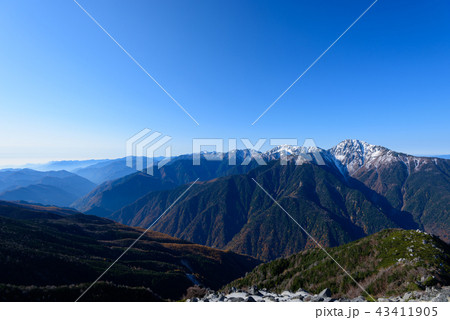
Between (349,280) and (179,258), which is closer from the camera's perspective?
(349,280)

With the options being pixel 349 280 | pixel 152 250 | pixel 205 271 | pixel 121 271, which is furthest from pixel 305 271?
pixel 152 250

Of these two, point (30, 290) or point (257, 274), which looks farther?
point (257, 274)

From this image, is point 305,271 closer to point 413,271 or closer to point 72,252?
point 413,271

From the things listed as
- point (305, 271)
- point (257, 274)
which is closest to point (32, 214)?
point (257, 274)

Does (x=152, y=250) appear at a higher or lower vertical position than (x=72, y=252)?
lower

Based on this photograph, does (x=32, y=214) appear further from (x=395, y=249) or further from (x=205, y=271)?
(x=395, y=249)

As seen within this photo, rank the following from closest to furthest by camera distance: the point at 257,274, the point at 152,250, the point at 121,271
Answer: the point at 257,274 < the point at 121,271 < the point at 152,250

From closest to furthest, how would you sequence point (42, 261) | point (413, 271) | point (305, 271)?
point (413, 271) → point (305, 271) → point (42, 261)

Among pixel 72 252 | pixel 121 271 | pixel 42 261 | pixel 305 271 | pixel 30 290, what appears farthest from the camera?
pixel 72 252
